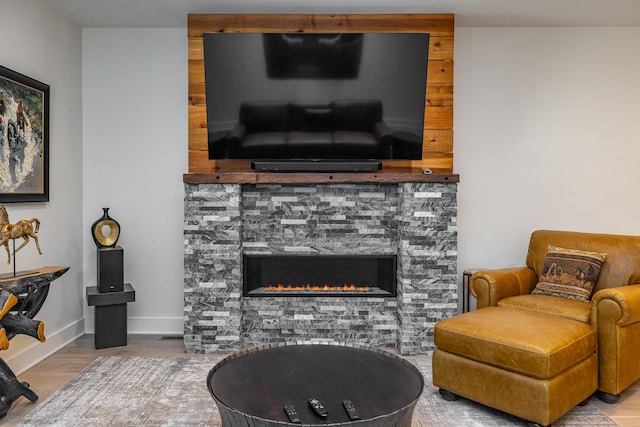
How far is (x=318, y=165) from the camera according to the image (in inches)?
146

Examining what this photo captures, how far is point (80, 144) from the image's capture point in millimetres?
4062

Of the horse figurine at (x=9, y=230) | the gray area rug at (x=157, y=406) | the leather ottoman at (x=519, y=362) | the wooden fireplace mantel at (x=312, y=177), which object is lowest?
the gray area rug at (x=157, y=406)

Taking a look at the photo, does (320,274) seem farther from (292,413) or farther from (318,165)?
(292,413)

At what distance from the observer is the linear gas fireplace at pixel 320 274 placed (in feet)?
12.5

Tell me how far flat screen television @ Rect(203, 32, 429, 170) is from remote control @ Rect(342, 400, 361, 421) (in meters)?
2.18

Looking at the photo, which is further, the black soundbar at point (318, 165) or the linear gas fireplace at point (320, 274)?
the linear gas fireplace at point (320, 274)

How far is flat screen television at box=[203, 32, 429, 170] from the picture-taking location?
357cm

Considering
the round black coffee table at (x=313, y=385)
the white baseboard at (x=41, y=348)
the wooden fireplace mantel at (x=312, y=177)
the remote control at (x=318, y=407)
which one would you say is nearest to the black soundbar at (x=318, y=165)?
the wooden fireplace mantel at (x=312, y=177)

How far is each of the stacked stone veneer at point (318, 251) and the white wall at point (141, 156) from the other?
63 cm

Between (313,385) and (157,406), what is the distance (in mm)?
1196

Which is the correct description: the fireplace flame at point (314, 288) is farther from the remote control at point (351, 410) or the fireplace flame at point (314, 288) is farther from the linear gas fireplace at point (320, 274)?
the remote control at point (351, 410)

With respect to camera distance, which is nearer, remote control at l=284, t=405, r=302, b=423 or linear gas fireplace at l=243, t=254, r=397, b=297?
remote control at l=284, t=405, r=302, b=423

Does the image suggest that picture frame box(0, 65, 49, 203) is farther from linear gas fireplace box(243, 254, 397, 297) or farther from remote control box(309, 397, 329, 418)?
remote control box(309, 397, 329, 418)

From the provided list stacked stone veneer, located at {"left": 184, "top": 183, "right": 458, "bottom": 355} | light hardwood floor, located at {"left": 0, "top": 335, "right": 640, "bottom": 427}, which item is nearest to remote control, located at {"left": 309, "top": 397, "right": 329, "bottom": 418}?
light hardwood floor, located at {"left": 0, "top": 335, "right": 640, "bottom": 427}
